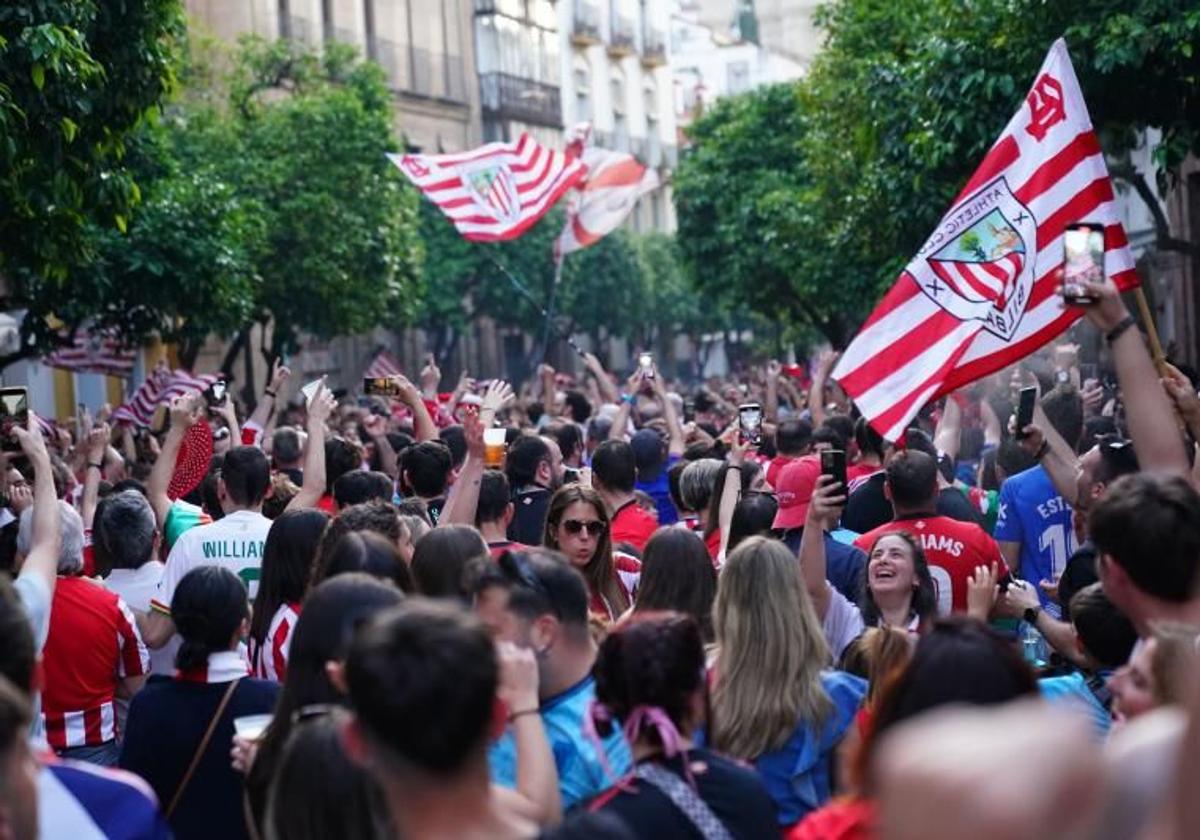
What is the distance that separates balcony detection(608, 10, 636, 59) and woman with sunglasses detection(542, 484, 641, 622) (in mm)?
58748

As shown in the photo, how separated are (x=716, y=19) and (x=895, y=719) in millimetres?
90951

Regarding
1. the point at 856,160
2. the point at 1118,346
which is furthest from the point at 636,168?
the point at 1118,346

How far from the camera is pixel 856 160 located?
28.4 m

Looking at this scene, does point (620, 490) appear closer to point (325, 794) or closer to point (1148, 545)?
point (1148, 545)

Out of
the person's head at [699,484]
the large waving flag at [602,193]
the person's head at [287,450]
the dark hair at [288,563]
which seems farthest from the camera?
the large waving flag at [602,193]

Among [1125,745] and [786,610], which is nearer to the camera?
[1125,745]

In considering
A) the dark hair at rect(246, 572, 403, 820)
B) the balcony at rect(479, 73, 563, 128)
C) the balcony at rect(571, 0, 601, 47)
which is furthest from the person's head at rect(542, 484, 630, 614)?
the balcony at rect(571, 0, 601, 47)

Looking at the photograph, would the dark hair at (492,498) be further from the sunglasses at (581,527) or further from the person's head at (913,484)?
the person's head at (913,484)

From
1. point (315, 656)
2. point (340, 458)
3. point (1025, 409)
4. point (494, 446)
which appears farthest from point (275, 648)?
point (340, 458)

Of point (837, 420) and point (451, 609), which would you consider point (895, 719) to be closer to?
point (451, 609)

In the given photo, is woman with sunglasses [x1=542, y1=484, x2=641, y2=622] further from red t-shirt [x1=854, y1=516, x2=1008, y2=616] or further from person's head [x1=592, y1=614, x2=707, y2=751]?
person's head [x1=592, y1=614, x2=707, y2=751]

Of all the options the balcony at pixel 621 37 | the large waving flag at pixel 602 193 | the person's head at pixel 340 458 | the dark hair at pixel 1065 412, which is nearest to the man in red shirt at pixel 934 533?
the dark hair at pixel 1065 412

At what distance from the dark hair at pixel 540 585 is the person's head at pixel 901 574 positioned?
6.30 ft

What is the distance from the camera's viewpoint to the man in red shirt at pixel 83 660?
675 centimetres
